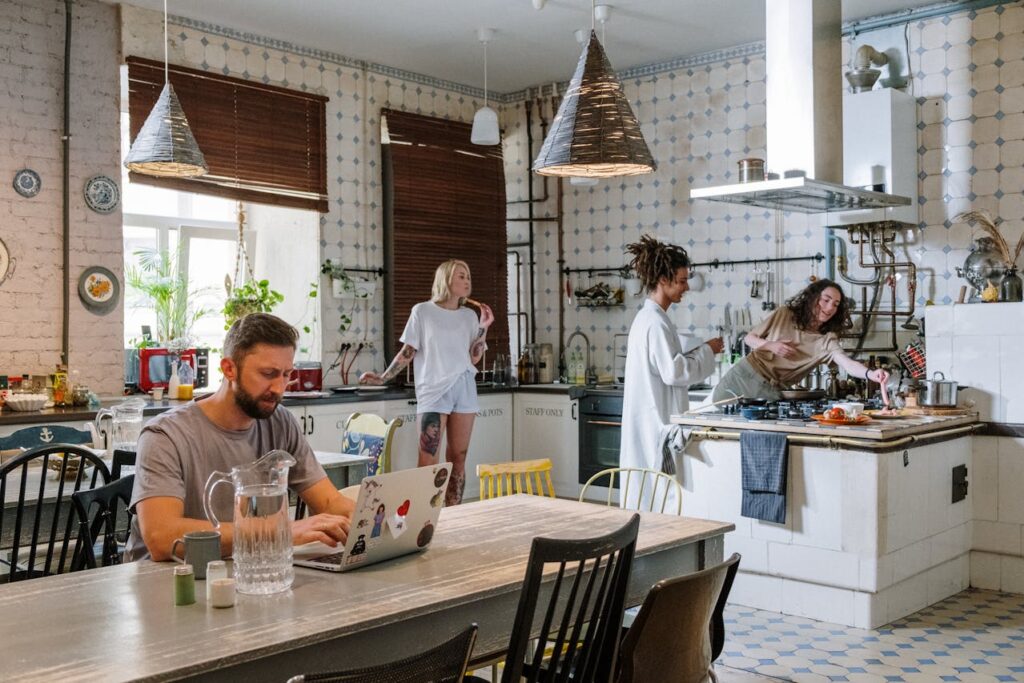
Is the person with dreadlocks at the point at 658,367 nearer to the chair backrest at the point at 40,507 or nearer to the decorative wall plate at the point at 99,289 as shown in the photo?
the chair backrest at the point at 40,507

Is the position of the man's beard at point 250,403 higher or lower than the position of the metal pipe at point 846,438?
higher

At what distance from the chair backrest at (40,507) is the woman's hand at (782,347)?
3.31m

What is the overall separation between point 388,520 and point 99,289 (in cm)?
414

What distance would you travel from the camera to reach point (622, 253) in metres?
7.57

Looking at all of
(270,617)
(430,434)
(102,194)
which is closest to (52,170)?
(102,194)

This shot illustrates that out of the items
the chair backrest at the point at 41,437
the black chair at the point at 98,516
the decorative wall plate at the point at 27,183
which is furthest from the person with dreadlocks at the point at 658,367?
the decorative wall plate at the point at 27,183

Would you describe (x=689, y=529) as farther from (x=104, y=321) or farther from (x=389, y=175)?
(x=389, y=175)

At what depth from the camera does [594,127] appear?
3.18 metres

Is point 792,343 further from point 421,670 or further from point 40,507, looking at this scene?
point 421,670

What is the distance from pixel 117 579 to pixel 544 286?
603cm

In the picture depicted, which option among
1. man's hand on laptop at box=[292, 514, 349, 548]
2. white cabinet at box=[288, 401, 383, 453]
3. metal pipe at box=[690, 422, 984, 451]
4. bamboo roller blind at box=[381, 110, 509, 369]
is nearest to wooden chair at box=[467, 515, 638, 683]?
man's hand on laptop at box=[292, 514, 349, 548]

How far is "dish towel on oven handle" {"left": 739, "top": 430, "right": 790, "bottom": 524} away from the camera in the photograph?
4.47 meters

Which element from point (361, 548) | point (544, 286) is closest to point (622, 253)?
point (544, 286)

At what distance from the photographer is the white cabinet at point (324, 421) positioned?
6059 millimetres
